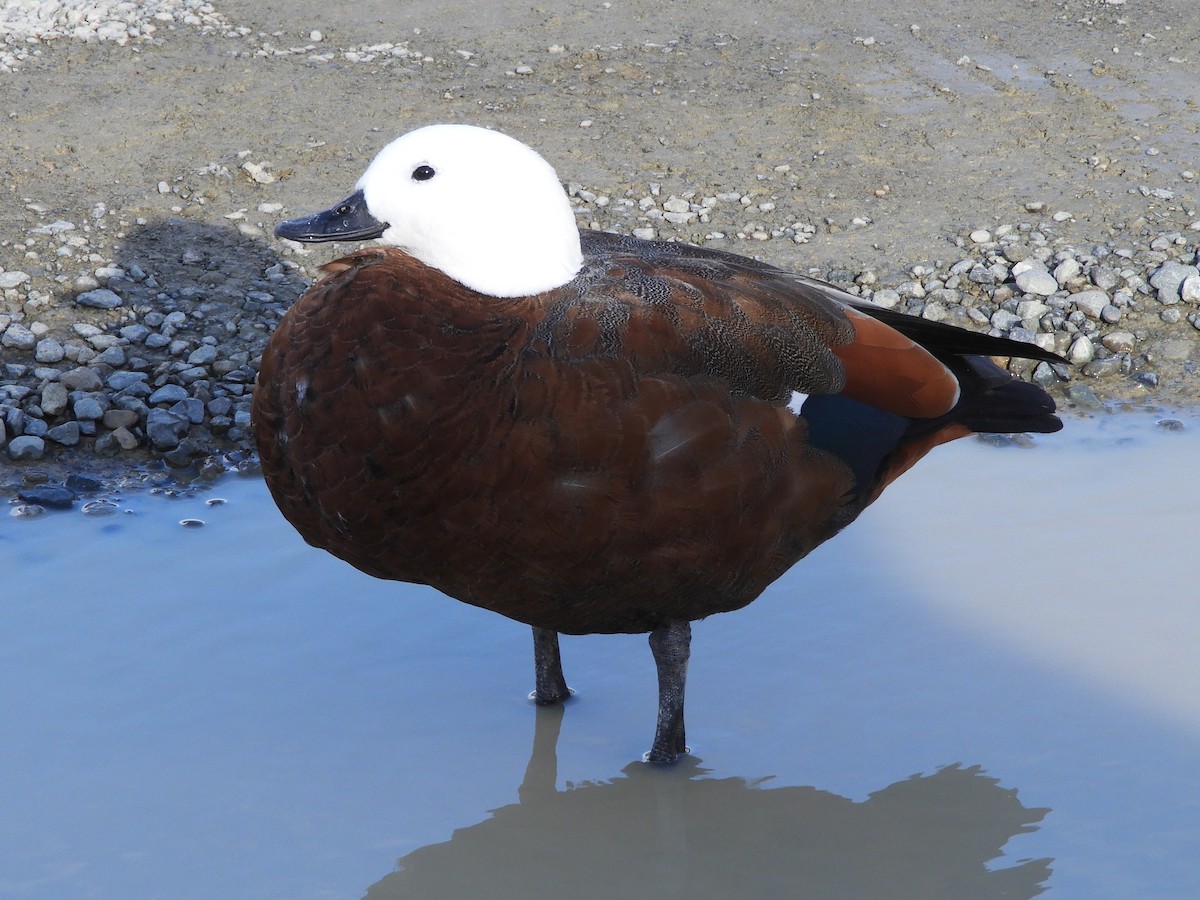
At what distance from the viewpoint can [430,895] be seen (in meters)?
2.98

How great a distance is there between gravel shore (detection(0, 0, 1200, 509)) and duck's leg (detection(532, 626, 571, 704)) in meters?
1.64

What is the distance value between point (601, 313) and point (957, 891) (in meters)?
1.50

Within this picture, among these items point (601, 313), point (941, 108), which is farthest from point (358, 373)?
point (941, 108)

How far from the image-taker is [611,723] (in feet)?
A: 11.8

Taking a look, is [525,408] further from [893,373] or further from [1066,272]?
[1066,272]

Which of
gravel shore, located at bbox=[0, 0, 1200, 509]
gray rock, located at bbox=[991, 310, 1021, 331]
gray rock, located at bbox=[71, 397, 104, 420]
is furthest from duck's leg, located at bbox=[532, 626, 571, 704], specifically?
gray rock, located at bbox=[991, 310, 1021, 331]

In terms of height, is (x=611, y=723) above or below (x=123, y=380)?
below

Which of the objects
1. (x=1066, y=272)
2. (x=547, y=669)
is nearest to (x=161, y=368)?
(x=547, y=669)

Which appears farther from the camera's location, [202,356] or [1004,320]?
[1004,320]

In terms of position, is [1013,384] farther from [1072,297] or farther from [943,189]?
[943,189]

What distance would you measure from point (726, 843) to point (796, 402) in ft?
3.41

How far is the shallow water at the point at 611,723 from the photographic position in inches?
119

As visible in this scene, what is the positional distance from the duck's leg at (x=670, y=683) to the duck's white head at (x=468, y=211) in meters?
0.94

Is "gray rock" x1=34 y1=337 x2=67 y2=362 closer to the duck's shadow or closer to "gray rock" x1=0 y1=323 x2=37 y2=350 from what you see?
"gray rock" x1=0 y1=323 x2=37 y2=350
